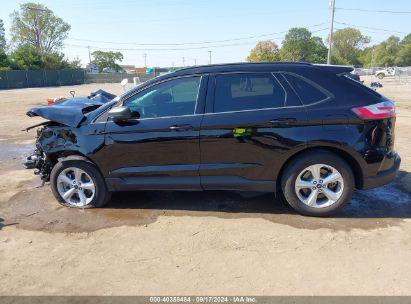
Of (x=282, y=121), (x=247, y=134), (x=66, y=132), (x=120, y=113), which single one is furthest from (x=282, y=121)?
(x=66, y=132)

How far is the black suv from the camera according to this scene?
3943 millimetres

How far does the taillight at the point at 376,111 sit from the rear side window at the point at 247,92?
2.80 feet

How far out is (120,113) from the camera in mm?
4102

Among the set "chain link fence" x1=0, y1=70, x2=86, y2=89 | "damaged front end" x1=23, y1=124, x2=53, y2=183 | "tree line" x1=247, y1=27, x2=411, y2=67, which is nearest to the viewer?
"damaged front end" x1=23, y1=124, x2=53, y2=183

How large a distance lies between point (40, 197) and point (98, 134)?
1.63 m

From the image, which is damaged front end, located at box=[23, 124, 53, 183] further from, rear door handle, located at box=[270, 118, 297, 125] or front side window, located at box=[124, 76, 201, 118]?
rear door handle, located at box=[270, 118, 297, 125]

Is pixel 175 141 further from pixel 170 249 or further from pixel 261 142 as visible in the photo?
pixel 170 249

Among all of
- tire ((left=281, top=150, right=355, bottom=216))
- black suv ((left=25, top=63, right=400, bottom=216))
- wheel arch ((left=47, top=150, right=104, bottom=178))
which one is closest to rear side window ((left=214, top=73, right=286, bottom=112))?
black suv ((left=25, top=63, right=400, bottom=216))

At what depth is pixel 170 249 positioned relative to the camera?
358 centimetres

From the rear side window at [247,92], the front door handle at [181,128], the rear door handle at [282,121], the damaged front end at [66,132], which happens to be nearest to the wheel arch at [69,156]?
the damaged front end at [66,132]

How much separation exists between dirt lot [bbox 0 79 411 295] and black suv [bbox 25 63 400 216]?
406mm

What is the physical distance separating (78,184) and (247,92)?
98.4 inches

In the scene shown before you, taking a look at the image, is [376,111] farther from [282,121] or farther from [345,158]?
[282,121]

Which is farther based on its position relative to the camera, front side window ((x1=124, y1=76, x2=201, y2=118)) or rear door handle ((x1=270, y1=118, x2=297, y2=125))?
front side window ((x1=124, y1=76, x2=201, y2=118))
